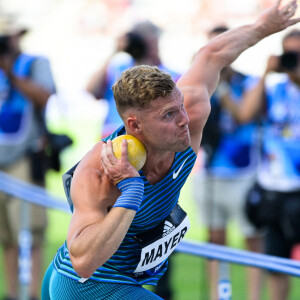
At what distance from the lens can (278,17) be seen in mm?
3955

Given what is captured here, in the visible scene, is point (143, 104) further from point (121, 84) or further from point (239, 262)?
point (239, 262)

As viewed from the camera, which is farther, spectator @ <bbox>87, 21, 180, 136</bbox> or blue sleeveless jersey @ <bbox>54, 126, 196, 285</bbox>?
spectator @ <bbox>87, 21, 180, 136</bbox>

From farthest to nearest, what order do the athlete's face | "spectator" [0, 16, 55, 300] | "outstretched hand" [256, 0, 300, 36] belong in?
"spectator" [0, 16, 55, 300] → "outstretched hand" [256, 0, 300, 36] → the athlete's face

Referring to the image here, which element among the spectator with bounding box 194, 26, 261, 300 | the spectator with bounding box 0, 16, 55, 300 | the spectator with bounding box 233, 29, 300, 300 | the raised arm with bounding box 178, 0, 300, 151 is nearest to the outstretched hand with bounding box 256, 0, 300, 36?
the raised arm with bounding box 178, 0, 300, 151

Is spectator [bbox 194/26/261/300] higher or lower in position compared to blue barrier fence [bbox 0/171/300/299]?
lower

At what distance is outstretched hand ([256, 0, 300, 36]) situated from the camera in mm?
3951

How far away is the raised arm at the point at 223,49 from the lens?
3793mm

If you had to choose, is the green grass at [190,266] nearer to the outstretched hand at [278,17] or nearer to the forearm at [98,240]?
the outstretched hand at [278,17]

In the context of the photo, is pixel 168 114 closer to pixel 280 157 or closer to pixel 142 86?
pixel 142 86

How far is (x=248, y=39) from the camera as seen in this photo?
4023 millimetres

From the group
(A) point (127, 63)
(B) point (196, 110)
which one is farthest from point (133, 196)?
(A) point (127, 63)

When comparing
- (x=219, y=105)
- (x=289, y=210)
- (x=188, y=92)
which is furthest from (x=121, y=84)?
(x=219, y=105)

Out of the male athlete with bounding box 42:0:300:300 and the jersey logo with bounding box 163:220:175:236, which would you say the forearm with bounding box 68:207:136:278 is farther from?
the jersey logo with bounding box 163:220:175:236

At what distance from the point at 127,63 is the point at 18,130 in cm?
118
